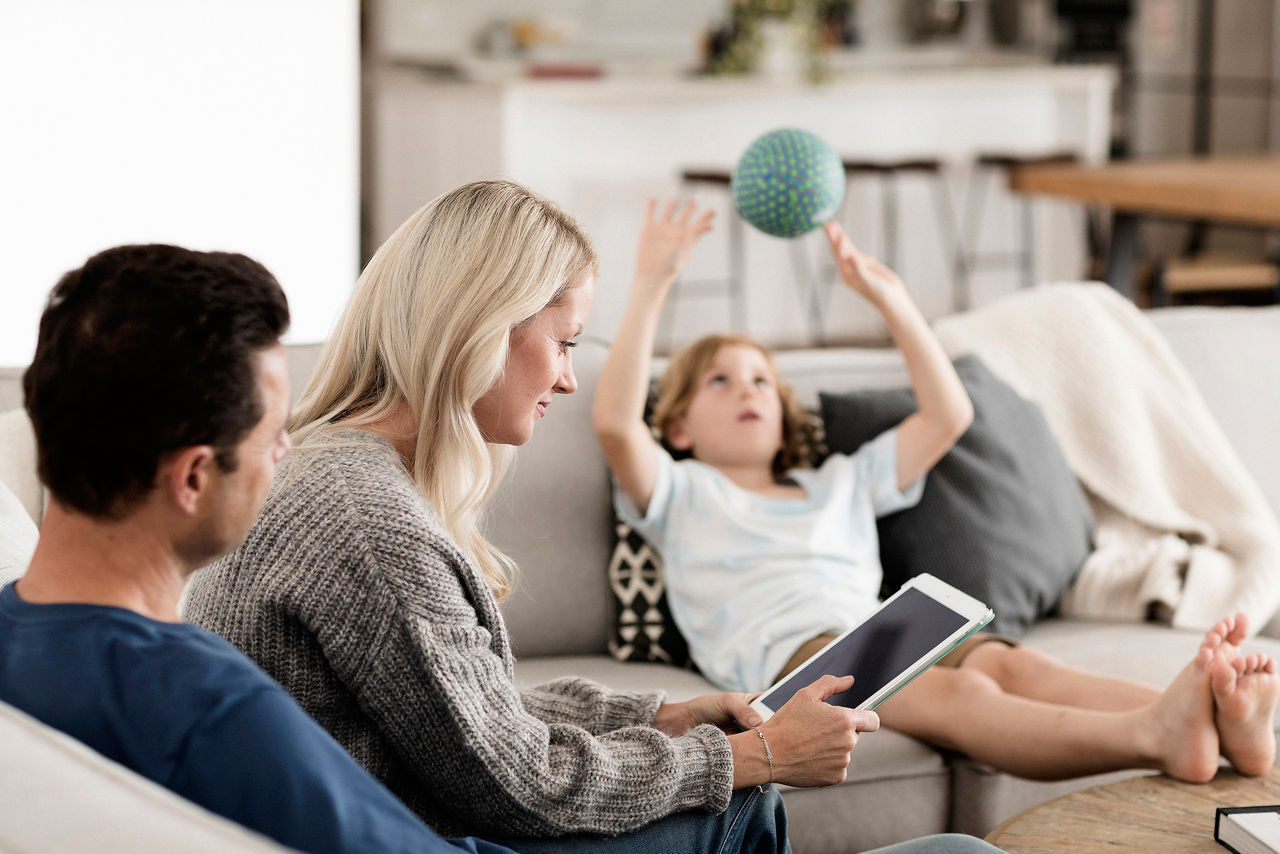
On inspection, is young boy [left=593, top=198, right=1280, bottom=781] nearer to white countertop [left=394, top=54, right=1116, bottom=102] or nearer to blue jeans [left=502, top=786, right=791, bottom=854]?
blue jeans [left=502, top=786, right=791, bottom=854]

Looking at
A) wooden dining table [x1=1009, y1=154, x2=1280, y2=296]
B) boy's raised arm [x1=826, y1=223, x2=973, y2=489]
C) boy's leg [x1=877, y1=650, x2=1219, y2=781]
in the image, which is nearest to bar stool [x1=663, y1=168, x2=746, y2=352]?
wooden dining table [x1=1009, y1=154, x2=1280, y2=296]

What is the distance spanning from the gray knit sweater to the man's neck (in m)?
0.23

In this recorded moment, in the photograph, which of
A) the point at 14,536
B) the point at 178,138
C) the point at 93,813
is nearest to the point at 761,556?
the point at 14,536

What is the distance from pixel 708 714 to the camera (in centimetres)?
139

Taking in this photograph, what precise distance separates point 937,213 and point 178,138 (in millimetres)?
3558

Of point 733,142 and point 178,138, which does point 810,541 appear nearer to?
point 178,138

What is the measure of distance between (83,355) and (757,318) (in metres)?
5.00

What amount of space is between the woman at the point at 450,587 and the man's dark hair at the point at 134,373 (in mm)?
268

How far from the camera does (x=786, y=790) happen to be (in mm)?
1710

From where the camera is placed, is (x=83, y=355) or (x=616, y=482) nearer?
(x=83, y=355)

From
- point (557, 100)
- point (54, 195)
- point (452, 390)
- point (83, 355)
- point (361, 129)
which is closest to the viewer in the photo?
point (83, 355)

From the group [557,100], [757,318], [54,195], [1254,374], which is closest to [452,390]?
[1254,374]

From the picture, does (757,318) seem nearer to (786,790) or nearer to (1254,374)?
(1254,374)

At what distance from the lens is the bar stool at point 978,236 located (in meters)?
5.92
